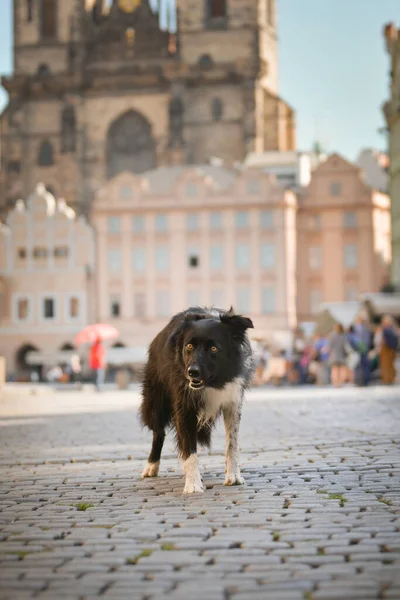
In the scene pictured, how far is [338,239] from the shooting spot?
6856cm

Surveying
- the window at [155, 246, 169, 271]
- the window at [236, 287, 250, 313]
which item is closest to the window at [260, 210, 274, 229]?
the window at [236, 287, 250, 313]

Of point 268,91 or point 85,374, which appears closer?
point 85,374

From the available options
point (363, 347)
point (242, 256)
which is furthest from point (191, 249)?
point (363, 347)

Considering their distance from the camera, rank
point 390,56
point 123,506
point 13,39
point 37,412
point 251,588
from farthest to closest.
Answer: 1. point 13,39
2. point 390,56
3. point 37,412
4. point 123,506
5. point 251,588

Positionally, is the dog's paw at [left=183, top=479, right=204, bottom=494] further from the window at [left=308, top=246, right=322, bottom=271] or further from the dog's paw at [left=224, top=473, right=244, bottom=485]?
the window at [left=308, top=246, right=322, bottom=271]

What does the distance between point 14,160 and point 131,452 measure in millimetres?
74228

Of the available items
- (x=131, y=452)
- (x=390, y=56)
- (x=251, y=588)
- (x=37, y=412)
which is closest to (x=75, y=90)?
(x=390, y=56)

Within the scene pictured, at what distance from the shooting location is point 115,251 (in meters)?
69.1

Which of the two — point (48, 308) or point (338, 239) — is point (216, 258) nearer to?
point (338, 239)

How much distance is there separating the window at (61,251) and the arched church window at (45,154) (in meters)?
14.3

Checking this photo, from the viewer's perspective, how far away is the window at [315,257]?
6869 centimetres

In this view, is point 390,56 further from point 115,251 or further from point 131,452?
point 131,452

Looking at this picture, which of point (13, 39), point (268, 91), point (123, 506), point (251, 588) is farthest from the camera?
point (13, 39)

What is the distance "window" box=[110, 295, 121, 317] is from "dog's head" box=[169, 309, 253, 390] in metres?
61.4
